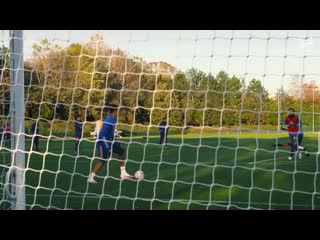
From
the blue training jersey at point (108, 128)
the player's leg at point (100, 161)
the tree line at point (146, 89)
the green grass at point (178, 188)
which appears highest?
the tree line at point (146, 89)

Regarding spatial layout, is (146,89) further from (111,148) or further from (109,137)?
(109,137)

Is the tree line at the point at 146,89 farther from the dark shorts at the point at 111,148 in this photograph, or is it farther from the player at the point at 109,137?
the dark shorts at the point at 111,148

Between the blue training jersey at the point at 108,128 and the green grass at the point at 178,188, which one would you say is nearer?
the green grass at the point at 178,188

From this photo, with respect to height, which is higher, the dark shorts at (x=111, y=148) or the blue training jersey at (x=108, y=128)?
the blue training jersey at (x=108, y=128)

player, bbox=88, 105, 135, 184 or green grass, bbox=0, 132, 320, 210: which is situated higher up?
player, bbox=88, 105, 135, 184

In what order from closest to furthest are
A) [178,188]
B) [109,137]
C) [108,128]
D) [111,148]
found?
[178,188] → [108,128] → [111,148] → [109,137]

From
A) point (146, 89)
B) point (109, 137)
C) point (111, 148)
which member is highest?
point (146, 89)

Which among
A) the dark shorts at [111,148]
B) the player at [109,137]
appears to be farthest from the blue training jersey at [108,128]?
the dark shorts at [111,148]

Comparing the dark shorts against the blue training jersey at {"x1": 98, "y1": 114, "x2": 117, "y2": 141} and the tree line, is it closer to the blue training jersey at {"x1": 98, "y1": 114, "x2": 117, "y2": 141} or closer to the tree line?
the blue training jersey at {"x1": 98, "y1": 114, "x2": 117, "y2": 141}

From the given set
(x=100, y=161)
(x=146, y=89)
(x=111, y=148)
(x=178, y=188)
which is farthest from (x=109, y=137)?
(x=146, y=89)

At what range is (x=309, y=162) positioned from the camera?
11133 mm

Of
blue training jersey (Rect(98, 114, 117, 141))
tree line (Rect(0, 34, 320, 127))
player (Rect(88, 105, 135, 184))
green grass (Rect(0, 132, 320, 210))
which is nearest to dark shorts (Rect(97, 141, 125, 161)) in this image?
player (Rect(88, 105, 135, 184))

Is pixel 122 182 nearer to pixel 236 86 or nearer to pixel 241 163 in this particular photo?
pixel 236 86

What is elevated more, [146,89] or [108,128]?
[146,89]
